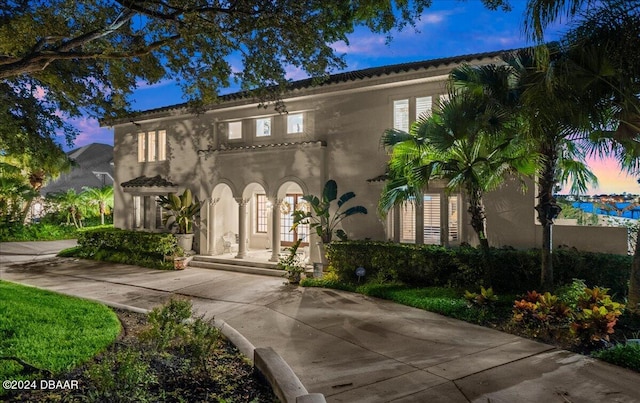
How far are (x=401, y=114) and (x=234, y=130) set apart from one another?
773cm

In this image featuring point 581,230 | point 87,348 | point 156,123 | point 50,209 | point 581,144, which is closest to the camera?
point 87,348

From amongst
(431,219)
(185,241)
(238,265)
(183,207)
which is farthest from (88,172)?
(431,219)

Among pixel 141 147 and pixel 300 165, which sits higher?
pixel 141 147

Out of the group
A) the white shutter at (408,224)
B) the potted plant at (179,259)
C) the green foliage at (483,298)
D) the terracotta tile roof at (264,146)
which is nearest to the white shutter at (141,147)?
the terracotta tile roof at (264,146)

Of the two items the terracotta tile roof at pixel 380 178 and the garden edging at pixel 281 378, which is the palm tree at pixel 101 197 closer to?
the terracotta tile roof at pixel 380 178

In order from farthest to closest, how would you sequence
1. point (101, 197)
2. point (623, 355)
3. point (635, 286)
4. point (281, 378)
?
point (101, 197) < point (635, 286) < point (623, 355) < point (281, 378)

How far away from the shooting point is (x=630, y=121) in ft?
26.1

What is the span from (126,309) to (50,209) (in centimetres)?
2584

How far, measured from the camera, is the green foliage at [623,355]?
6.11 metres

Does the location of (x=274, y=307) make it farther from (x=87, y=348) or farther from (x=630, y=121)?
(x=630, y=121)

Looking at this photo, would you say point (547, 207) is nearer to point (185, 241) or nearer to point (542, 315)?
point (542, 315)

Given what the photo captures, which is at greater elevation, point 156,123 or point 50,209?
point 156,123

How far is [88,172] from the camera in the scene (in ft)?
148

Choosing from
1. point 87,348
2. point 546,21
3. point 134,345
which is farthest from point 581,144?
point 87,348
